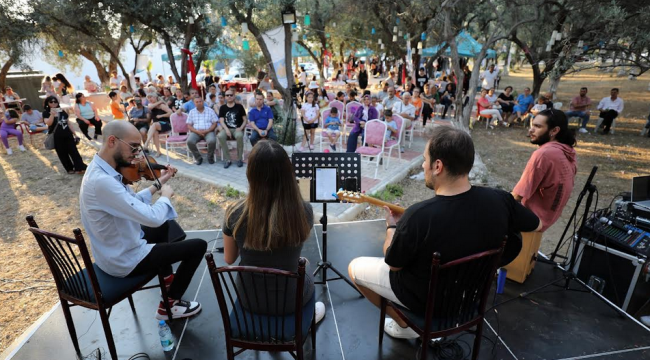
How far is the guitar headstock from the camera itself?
2.50 meters

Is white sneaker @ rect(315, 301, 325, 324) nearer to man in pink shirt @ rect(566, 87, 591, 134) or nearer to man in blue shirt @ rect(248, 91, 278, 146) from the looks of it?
man in blue shirt @ rect(248, 91, 278, 146)

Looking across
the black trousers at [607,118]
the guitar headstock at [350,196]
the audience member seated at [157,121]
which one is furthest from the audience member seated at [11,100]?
the black trousers at [607,118]

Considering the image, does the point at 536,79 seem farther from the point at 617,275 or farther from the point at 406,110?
the point at 617,275

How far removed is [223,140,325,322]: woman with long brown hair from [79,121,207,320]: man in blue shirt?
0.61 metres

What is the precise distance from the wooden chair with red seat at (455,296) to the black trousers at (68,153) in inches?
262

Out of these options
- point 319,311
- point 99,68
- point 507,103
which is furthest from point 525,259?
point 99,68

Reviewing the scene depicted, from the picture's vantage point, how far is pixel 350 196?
8.24ft

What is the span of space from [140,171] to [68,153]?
198 inches

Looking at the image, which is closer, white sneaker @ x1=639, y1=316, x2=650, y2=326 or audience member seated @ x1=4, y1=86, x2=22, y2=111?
white sneaker @ x1=639, y1=316, x2=650, y2=326

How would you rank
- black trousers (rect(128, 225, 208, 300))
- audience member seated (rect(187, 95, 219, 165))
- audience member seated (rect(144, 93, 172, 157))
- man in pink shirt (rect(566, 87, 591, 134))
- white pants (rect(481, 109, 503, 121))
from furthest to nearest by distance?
1. white pants (rect(481, 109, 503, 121))
2. man in pink shirt (rect(566, 87, 591, 134))
3. audience member seated (rect(144, 93, 172, 157))
4. audience member seated (rect(187, 95, 219, 165))
5. black trousers (rect(128, 225, 208, 300))

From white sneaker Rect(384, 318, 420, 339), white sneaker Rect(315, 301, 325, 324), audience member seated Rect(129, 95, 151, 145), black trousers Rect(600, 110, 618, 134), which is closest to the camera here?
white sneaker Rect(384, 318, 420, 339)

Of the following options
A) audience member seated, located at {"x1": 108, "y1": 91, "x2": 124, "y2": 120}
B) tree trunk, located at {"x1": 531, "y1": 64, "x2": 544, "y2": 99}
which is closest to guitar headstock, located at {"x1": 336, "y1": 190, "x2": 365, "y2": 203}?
audience member seated, located at {"x1": 108, "y1": 91, "x2": 124, "y2": 120}

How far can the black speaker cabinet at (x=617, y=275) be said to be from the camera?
269 centimetres

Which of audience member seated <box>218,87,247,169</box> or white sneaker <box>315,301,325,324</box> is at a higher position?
audience member seated <box>218,87,247,169</box>
